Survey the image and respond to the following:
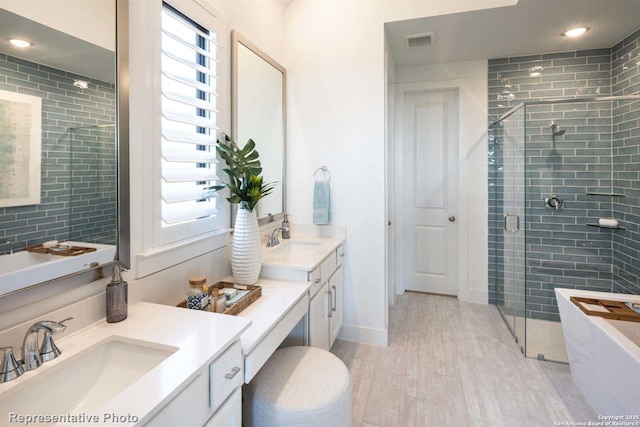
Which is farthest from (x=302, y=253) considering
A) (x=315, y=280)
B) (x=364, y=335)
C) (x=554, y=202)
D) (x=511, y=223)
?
(x=554, y=202)

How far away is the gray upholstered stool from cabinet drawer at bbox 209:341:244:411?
26 centimetres

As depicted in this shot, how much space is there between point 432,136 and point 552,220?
4.90 feet

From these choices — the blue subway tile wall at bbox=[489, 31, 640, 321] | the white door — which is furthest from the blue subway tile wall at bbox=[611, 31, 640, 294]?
the white door

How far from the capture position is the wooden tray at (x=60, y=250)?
100cm

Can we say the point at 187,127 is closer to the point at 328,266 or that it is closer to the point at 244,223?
the point at 244,223

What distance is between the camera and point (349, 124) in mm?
2660

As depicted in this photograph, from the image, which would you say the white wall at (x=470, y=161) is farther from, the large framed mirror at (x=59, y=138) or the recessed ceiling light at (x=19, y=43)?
the recessed ceiling light at (x=19, y=43)

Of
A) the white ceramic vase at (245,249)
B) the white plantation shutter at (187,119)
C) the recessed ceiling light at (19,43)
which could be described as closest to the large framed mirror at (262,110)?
the white plantation shutter at (187,119)

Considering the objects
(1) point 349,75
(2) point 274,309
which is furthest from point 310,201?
(2) point 274,309

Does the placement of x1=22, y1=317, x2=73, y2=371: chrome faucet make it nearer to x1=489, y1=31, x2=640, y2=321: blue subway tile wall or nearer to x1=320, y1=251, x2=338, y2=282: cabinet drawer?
x1=320, y1=251, x2=338, y2=282: cabinet drawer

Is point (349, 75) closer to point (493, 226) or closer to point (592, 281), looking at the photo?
point (493, 226)

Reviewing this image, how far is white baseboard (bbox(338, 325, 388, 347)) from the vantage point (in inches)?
105

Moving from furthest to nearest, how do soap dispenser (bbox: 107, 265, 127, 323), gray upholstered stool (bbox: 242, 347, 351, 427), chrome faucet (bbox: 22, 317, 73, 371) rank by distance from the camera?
gray upholstered stool (bbox: 242, 347, 351, 427) → soap dispenser (bbox: 107, 265, 127, 323) → chrome faucet (bbox: 22, 317, 73, 371)

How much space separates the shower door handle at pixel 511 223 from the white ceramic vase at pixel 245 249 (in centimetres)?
238
